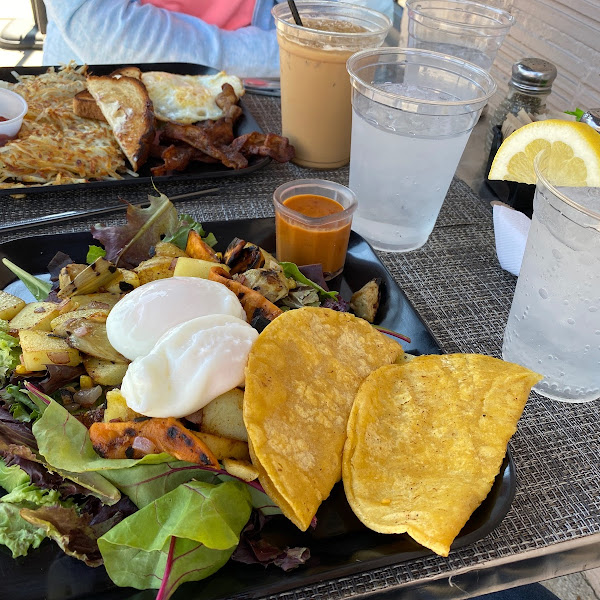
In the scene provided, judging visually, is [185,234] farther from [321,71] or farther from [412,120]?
[321,71]

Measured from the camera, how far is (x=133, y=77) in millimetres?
2475

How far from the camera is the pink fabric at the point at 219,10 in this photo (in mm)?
4246

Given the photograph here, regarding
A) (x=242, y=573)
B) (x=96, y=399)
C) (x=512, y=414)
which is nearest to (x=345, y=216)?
(x=512, y=414)

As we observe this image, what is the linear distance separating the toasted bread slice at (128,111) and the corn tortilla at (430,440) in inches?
57.2

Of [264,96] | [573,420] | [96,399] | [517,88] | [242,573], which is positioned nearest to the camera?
[242,573]

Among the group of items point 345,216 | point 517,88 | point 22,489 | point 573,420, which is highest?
point 517,88

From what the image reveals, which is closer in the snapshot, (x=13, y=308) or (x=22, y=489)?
(x=22, y=489)

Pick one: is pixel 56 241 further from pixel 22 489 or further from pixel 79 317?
pixel 22 489

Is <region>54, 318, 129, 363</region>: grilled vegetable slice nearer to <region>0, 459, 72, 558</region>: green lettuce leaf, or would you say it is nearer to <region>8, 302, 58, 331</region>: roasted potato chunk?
<region>8, 302, 58, 331</region>: roasted potato chunk

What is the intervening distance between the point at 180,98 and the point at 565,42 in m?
2.44

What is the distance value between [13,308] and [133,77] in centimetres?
143

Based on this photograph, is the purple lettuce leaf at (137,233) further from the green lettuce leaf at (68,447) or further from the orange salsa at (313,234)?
the green lettuce leaf at (68,447)

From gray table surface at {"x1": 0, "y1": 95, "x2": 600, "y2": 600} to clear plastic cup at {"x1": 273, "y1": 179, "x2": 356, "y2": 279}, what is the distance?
290 mm

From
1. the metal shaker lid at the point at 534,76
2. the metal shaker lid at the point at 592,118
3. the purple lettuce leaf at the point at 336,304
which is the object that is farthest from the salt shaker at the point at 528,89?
the purple lettuce leaf at the point at 336,304
